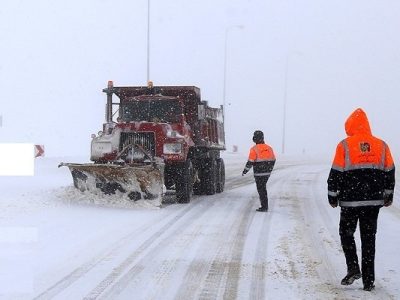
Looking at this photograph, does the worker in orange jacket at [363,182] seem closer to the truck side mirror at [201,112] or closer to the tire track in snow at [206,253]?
the tire track in snow at [206,253]

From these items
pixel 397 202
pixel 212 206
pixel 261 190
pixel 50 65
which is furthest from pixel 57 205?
pixel 50 65

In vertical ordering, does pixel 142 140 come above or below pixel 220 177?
above

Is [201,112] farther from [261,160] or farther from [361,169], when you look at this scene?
[361,169]

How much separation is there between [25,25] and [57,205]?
72.5 metres

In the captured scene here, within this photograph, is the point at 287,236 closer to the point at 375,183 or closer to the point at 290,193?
the point at 375,183

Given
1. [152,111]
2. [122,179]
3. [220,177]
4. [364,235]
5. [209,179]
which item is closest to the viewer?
[364,235]

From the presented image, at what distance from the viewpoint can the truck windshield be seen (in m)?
12.4

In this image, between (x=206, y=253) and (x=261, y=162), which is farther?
(x=261, y=162)

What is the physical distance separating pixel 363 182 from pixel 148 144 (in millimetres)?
6768

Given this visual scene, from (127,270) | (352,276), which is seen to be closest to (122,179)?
(127,270)

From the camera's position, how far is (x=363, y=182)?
532cm

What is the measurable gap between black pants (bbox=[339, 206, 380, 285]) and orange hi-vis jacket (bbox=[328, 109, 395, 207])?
10cm

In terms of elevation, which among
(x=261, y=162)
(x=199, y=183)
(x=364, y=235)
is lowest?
(x=199, y=183)

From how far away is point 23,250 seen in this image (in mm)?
6832
